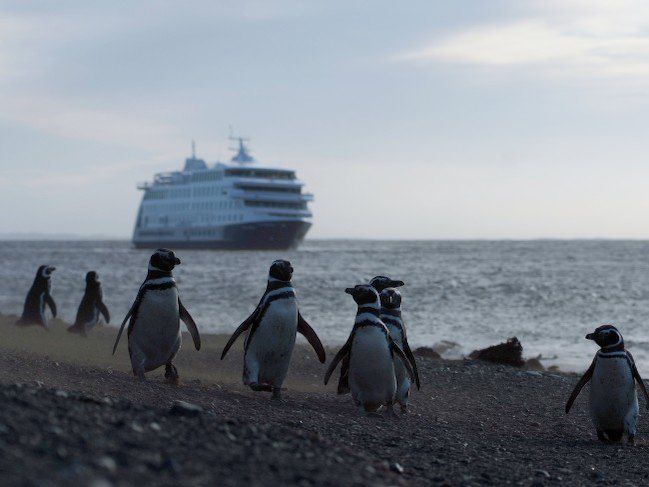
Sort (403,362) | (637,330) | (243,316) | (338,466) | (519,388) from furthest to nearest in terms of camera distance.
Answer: (243,316) < (637,330) < (519,388) < (403,362) < (338,466)

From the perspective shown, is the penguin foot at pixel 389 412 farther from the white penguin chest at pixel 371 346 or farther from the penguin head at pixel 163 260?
the penguin head at pixel 163 260

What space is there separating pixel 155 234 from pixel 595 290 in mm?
72744

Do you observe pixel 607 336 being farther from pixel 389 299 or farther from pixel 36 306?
pixel 36 306

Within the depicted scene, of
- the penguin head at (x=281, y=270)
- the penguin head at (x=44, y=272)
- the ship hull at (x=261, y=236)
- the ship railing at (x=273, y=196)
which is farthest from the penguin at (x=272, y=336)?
the ship railing at (x=273, y=196)

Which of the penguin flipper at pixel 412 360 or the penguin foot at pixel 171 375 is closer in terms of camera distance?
the penguin flipper at pixel 412 360

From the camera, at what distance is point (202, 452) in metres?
4.16

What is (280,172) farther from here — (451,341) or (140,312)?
(140,312)

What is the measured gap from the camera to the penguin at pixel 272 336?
30.1ft

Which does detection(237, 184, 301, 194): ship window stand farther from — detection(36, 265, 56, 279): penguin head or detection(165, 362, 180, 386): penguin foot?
detection(165, 362, 180, 386): penguin foot

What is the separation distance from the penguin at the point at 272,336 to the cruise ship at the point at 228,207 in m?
75.8

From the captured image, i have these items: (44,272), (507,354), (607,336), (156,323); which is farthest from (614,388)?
(44,272)

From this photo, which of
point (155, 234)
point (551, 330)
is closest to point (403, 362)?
point (551, 330)

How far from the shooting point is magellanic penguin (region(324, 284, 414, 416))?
8.75 metres

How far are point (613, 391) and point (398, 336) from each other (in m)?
1.90
